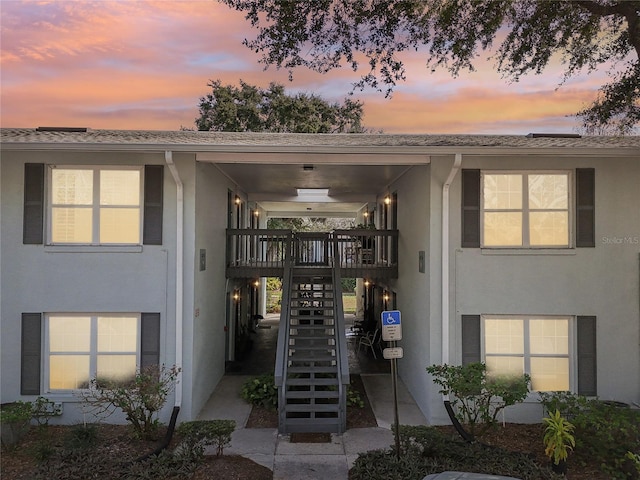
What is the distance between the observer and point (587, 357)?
24.7 ft

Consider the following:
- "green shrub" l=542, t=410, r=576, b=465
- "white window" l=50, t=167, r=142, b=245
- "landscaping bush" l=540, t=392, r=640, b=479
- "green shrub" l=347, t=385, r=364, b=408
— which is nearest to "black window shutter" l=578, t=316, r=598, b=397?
"landscaping bush" l=540, t=392, r=640, b=479

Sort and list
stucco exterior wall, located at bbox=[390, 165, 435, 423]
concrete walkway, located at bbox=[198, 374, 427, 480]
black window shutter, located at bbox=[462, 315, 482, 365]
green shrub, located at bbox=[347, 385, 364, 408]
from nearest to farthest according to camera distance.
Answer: concrete walkway, located at bbox=[198, 374, 427, 480] < black window shutter, located at bbox=[462, 315, 482, 365] < stucco exterior wall, located at bbox=[390, 165, 435, 423] < green shrub, located at bbox=[347, 385, 364, 408]

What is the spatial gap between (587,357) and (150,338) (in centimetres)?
787

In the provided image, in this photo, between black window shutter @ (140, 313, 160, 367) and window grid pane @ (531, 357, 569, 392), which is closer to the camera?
black window shutter @ (140, 313, 160, 367)

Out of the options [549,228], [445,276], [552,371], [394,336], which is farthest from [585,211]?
[394,336]

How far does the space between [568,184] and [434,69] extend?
3755mm

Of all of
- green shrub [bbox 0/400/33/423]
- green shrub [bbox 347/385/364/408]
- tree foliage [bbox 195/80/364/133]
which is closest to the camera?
green shrub [bbox 0/400/33/423]

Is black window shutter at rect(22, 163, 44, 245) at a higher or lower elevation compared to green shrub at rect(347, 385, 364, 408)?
higher

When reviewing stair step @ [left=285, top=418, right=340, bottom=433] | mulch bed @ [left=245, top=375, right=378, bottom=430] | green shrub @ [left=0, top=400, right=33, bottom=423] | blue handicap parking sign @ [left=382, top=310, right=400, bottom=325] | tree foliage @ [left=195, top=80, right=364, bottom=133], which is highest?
tree foliage @ [left=195, top=80, right=364, bottom=133]

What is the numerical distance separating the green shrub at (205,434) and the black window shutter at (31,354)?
10.6 feet

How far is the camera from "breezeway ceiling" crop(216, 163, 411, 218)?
31.6 ft

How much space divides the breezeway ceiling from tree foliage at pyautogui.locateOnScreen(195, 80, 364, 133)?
971 cm

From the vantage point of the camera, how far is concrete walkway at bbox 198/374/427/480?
5957mm

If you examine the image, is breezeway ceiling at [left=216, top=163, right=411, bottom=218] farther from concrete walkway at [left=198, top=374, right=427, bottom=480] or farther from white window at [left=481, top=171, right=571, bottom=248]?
concrete walkway at [left=198, top=374, right=427, bottom=480]
